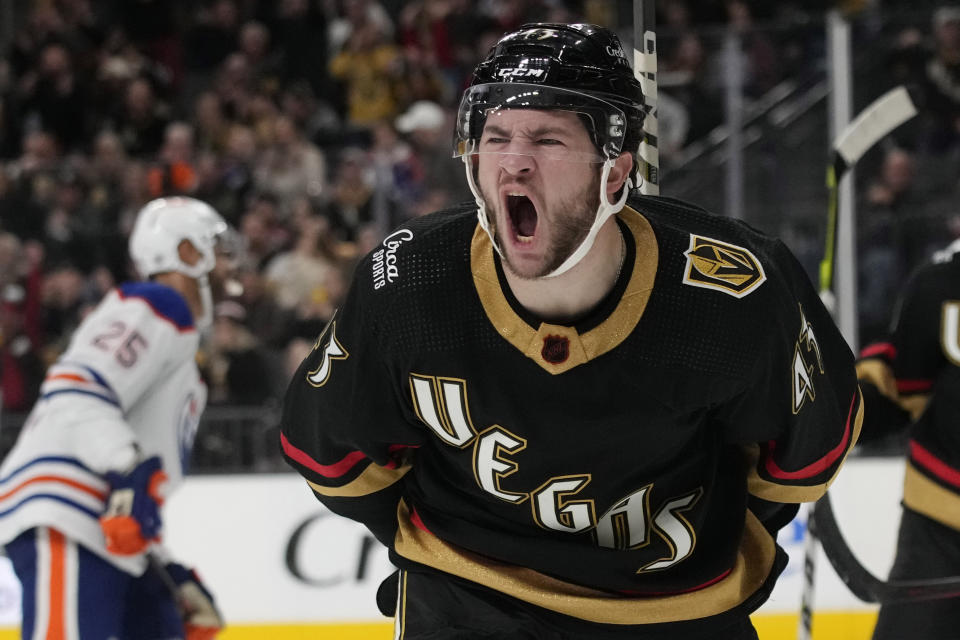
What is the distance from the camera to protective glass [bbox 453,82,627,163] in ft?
6.02

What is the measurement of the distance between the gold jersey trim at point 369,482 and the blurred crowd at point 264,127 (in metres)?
1.49

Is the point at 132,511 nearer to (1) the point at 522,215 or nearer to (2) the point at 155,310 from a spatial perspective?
(2) the point at 155,310

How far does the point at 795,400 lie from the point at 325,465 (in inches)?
28.9

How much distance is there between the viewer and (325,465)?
2125 millimetres

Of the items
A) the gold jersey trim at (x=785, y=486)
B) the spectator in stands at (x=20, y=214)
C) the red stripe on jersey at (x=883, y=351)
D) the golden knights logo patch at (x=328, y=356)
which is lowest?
the gold jersey trim at (x=785, y=486)

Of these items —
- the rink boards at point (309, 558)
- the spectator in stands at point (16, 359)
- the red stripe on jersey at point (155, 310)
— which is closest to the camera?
the red stripe on jersey at point (155, 310)

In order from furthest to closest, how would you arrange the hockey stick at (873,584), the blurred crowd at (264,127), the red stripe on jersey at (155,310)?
1. the blurred crowd at (264,127)
2. the red stripe on jersey at (155,310)
3. the hockey stick at (873,584)

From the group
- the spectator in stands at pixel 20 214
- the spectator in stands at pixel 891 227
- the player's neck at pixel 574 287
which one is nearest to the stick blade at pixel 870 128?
the player's neck at pixel 574 287

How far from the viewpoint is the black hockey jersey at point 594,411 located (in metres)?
1.88

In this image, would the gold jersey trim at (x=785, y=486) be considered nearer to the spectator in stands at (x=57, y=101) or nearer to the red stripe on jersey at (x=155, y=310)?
the red stripe on jersey at (x=155, y=310)

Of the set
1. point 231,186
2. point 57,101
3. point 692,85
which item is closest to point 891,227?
point 692,85

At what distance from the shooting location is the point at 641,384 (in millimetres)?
1874

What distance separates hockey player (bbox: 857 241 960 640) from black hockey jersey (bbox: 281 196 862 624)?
750 mm

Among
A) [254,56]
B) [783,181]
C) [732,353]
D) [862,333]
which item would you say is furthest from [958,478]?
[254,56]
